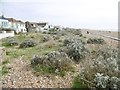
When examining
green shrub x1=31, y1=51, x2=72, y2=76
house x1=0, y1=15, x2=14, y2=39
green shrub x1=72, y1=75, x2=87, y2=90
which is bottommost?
green shrub x1=72, y1=75, x2=87, y2=90

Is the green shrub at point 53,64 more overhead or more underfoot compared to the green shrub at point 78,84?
more overhead

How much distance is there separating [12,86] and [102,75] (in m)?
2.93

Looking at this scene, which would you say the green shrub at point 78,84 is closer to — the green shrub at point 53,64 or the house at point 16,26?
the green shrub at point 53,64

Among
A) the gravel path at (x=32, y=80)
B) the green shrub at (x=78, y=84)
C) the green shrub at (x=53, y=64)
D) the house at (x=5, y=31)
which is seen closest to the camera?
the green shrub at (x=78, y=84)

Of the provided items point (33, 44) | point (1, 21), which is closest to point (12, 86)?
point (33, 44)

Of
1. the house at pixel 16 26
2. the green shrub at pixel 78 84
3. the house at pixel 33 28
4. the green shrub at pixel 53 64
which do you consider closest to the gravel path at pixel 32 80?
the green shrub at pixel 78 84

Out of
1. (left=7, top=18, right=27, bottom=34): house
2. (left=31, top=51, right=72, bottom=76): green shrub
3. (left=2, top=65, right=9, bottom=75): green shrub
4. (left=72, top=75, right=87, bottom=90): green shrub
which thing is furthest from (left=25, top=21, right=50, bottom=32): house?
(left=72, top=75, right=87, bottom=90): green shrub

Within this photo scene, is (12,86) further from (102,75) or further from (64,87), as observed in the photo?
(102,75)

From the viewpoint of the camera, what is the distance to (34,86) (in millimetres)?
7477

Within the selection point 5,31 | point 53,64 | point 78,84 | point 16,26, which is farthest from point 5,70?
point 16,26

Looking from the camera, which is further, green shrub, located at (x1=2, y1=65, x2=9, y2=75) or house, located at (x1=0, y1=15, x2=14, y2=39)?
house, located at (x1=0, y1=15, x2=14, y2=39)

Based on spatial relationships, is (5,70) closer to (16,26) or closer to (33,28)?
(16,26)

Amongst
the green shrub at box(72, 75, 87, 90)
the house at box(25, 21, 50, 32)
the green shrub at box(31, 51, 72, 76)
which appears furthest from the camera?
the house at box(25, 21, 50, 32)

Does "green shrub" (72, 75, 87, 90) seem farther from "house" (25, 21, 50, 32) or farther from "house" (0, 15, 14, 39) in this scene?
"house" (25, 21, 50, 32)
